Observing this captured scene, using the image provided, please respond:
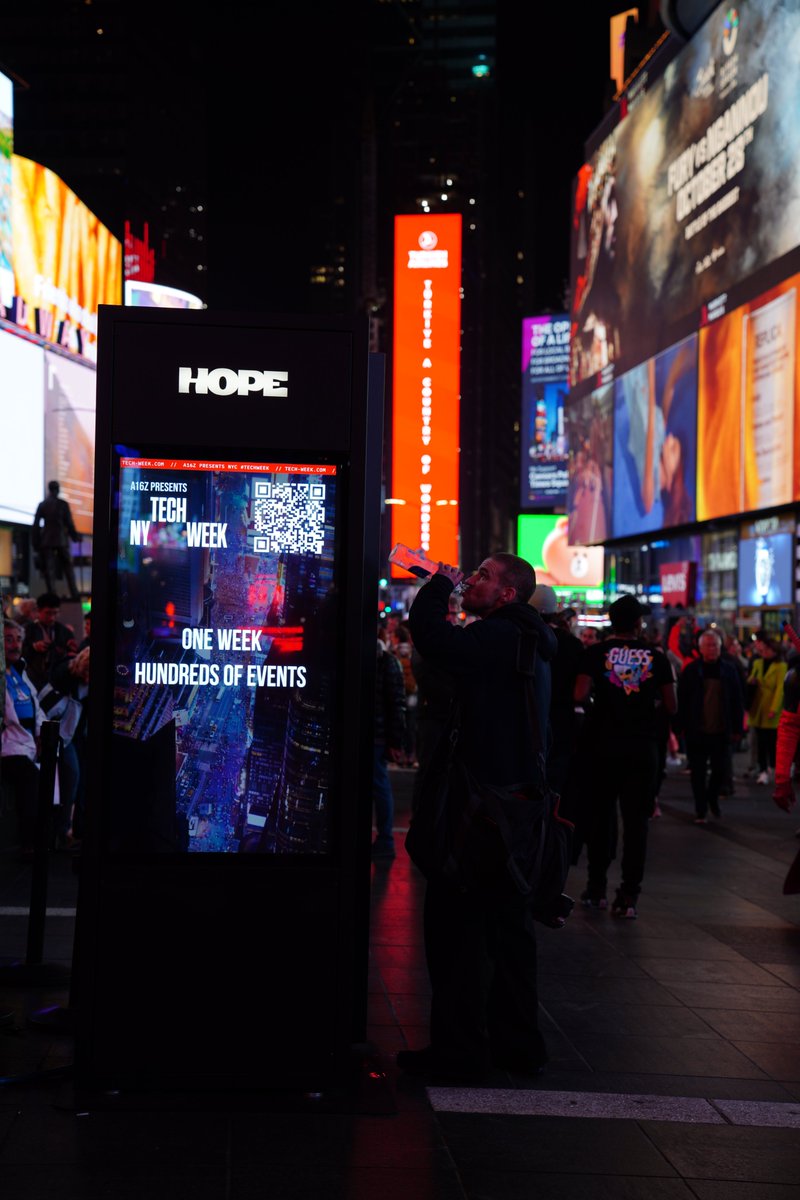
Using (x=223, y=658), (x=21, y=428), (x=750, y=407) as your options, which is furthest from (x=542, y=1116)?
(x=750, y=407)

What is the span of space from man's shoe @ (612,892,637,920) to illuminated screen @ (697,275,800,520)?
19208mm

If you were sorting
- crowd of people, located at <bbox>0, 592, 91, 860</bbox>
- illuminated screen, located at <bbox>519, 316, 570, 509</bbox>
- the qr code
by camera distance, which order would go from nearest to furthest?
the qr code → crowd of people, located at <bbox>0, 592, 91, 860</bbox> → illuminated screen, located at <bbox>519, 316, 570, 509</bbox>

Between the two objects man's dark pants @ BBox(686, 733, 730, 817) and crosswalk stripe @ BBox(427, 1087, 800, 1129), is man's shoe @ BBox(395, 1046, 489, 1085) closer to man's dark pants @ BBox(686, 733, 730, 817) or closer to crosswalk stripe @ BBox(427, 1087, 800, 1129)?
crosswalk stripe @ BBox(427, 1087, 800, 1129)

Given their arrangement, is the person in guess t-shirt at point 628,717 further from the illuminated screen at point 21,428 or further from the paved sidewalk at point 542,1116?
the illuminated screen at point 21,428

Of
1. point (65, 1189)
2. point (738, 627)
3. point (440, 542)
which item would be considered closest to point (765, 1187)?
point (65, 1189)

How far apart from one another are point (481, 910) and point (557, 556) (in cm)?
6266

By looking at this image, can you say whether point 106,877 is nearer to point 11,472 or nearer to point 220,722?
point 220,722

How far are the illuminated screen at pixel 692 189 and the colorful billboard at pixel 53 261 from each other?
12.8m

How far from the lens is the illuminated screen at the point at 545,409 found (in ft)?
213

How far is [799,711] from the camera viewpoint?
9.20 m

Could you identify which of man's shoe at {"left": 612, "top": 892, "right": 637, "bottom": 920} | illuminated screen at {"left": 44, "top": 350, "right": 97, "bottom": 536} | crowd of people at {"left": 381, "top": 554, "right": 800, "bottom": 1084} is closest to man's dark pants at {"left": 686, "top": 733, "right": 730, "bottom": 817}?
crowd of people at {"left": 381, "top": 554, "right": 800, "bottom": 1084}

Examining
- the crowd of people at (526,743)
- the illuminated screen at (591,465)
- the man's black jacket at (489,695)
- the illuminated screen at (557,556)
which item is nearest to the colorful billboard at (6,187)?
the crowd of people at (526,743)

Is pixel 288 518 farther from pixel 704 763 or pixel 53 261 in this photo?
pixel 53 261

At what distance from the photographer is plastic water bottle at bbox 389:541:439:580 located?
19.0ft
